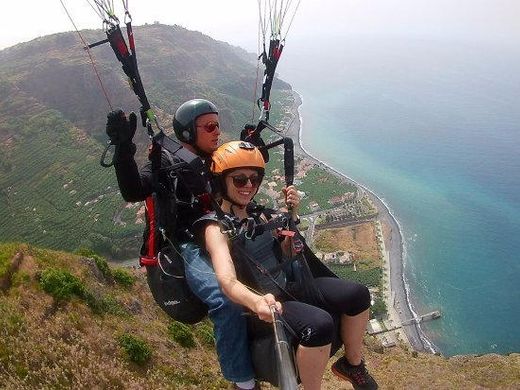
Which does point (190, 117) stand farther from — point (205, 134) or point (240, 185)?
point (240, 185)

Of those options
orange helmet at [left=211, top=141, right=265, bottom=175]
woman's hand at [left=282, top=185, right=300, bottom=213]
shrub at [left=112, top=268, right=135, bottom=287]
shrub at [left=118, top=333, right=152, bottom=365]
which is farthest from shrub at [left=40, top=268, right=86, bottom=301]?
woman's hand at [left=282, top=185, right=300, bottom=213]

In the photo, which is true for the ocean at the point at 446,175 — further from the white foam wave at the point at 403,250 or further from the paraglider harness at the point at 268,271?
the paraglider harness at the point at 268,271

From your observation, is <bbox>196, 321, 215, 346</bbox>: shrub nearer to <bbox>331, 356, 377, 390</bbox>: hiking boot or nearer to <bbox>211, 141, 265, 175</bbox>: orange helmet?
<bbox>331, 356, 377, 390</bbox>: hiking boot

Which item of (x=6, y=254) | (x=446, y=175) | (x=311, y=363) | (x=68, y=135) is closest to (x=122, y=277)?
(x=6, y=254)

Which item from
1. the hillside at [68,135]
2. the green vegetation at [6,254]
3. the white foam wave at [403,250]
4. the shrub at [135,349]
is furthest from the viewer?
the hillside at [68,135]

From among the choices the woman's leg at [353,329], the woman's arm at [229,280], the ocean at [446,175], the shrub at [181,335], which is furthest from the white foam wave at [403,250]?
the woman's arm at [229,280]

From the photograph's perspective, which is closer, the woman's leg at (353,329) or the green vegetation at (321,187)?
the woman's leg at (353,329)

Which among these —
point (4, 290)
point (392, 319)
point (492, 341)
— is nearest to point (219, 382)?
point (4, 290)
